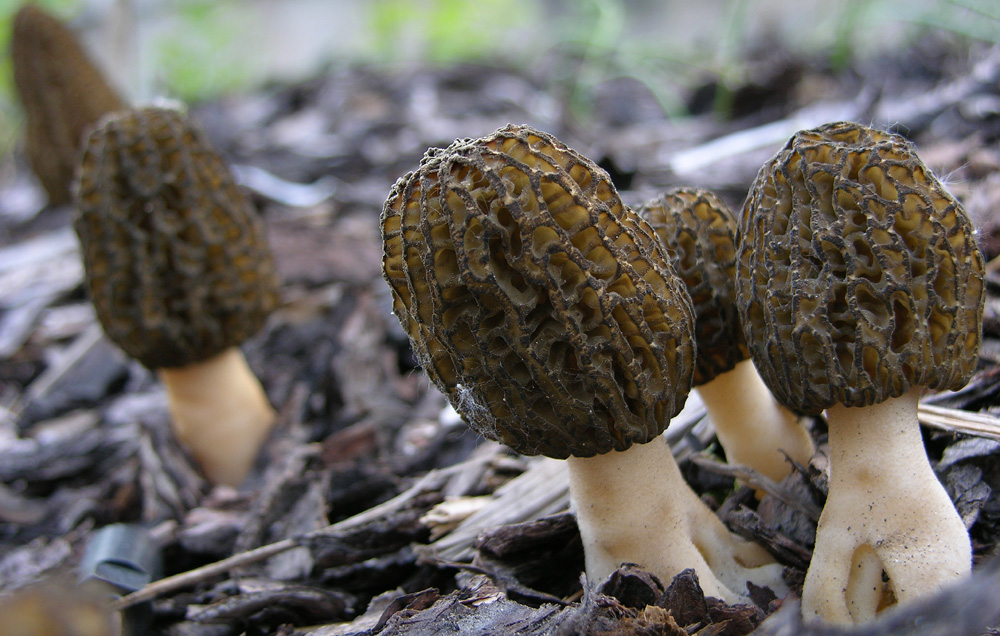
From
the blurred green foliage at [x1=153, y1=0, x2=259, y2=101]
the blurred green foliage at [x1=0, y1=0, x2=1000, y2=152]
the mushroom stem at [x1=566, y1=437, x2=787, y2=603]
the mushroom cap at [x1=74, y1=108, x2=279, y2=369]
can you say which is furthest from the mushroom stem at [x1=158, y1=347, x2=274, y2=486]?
the blurred green foliage at [x1=153, y1=0, x2=259, y2=101]

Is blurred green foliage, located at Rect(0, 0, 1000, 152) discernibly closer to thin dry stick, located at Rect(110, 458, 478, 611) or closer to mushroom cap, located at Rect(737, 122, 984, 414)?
thin dry stick, located at Rect(110, 458, 478, 611)

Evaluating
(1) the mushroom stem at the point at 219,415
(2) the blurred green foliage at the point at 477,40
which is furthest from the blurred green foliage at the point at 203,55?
(1) the mushroom stem at the point at 219,415

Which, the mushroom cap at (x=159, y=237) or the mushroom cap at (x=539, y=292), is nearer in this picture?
the mushroom cap at (x=539, y=292)

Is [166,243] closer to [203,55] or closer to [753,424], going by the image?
[753,424]

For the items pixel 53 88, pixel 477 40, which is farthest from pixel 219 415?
pixel 477 40

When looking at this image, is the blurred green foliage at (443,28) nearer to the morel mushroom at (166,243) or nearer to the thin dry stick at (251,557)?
the morel mushroom at (166,243)

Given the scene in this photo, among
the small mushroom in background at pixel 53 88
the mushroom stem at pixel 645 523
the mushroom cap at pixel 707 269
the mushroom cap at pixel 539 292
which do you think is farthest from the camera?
the small mushroom in background at pixel 53 88
